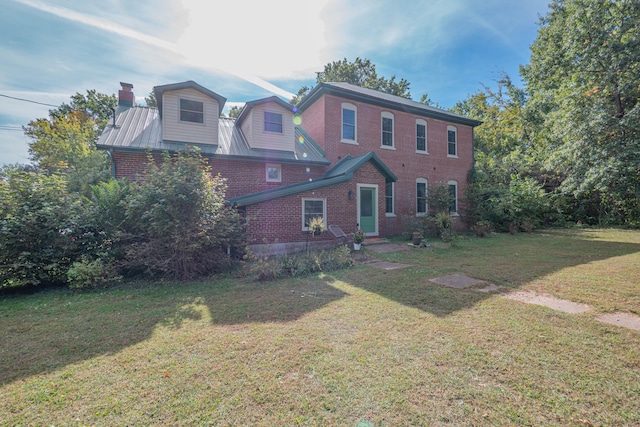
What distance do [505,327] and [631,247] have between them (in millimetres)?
11049

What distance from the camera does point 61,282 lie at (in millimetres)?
6383

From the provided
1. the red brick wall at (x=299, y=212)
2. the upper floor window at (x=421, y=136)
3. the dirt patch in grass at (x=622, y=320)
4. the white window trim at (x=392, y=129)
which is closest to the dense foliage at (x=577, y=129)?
the upper floor window at (x=421, y=136)

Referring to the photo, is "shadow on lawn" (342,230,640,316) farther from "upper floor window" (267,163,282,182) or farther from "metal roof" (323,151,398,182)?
"upper floor window" (267,163,282,182)

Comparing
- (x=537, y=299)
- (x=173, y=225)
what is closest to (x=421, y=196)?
(x=537, y=299)

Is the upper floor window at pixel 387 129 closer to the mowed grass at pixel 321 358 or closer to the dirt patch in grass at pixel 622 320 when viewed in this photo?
the mowed grass at pixel 321 358

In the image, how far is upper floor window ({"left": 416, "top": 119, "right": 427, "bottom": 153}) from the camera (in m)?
16.0

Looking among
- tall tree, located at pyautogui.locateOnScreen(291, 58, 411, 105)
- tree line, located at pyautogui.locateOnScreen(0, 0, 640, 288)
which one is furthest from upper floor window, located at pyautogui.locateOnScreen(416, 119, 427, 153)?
tall tree, located at pyautogui.locateOnScreen(291, 58, 411, 105)

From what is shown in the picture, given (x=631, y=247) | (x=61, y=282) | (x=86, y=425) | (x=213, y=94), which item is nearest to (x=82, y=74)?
(x=213, y=94)

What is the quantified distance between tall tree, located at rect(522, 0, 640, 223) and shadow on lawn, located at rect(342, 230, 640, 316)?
532 centimetres

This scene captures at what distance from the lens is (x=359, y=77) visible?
29578 millimetres

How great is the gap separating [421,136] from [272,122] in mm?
9126

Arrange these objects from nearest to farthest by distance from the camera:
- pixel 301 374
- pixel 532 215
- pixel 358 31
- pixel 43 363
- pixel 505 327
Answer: pixel 301 374 < pixel 43 363 < pixel 505 327 < pixel 358 31 < pixel 532 215

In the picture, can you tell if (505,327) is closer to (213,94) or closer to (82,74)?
(213,94)

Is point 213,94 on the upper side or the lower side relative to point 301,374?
upper
